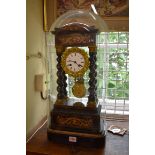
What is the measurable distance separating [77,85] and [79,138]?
0.31m

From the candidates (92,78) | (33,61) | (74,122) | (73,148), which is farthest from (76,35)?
(73,148)

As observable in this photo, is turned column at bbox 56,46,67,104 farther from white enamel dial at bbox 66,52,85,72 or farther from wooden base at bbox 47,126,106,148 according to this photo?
wooden base at bbox 47,126,106,148

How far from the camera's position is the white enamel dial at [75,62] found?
1.20 meters

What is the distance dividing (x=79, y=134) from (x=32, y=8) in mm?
870

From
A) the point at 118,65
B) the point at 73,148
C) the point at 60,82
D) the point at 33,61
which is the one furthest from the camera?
the point at 118,65

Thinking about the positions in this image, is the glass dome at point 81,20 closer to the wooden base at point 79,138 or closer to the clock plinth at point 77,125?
the clock plinth at point 77,125

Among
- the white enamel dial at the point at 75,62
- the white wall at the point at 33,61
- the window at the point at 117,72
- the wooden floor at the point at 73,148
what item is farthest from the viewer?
the window at the point at 117,72

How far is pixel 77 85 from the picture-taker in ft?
4.09

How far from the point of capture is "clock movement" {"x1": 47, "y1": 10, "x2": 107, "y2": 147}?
116 cm

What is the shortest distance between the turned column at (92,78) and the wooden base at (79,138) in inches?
6.8

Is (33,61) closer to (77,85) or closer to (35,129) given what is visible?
(77,85)

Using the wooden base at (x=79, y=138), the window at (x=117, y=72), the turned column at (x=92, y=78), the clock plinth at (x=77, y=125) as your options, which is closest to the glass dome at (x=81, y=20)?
the turned column at (x=92, y=78)
